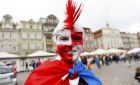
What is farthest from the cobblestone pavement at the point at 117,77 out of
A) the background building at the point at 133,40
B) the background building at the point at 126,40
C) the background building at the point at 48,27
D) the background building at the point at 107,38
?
the background building at the point at 133,40

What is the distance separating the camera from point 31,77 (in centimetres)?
227

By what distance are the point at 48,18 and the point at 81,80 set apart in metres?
52.9

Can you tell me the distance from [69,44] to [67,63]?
190mm

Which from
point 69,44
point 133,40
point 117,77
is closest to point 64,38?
point 69,44

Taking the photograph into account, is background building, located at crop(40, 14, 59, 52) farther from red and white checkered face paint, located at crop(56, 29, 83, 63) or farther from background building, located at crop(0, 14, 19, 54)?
red and white checkered face paint, located at crop(56, 29, 83, 63)

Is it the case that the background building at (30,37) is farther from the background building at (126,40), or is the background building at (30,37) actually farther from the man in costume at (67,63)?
the man in costume at (67,63)

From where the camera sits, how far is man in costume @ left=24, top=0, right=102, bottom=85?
2.22m

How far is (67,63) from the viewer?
232 cm

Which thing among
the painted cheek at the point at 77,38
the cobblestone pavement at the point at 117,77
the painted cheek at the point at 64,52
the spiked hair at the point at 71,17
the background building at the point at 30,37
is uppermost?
the background building at the point at 30,37

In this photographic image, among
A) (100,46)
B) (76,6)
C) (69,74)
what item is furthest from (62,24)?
(100,46)

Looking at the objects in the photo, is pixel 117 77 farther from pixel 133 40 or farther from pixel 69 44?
pixel 133 40

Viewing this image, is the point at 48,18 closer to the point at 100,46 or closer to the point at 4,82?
the point at 100,46

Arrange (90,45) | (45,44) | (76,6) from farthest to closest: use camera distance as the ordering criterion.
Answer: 1. (90,45)
2. (45,44)
3. (76,6)

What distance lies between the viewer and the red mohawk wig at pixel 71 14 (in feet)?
7.84
